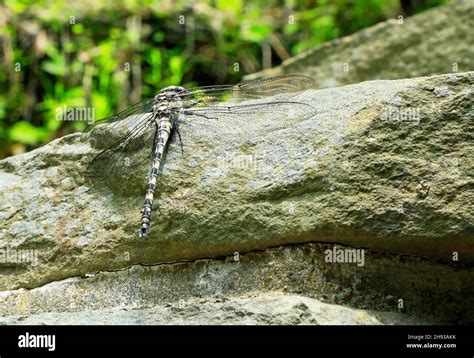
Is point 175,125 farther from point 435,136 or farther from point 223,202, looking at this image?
point 435,136

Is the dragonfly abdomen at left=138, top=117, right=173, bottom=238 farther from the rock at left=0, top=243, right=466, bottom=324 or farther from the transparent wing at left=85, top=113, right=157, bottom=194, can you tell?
the rock at left=0, top=243, right=466, bottom=324

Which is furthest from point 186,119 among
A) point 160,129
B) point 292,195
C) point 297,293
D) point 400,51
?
point 400,51

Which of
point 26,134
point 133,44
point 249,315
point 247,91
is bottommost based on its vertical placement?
point 249,315

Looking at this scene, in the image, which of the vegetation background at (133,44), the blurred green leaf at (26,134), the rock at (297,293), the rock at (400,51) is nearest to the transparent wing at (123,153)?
the rock at (297,293)

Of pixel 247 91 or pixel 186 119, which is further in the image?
pixel 247 91

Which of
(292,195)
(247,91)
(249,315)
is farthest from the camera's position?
(247,91)

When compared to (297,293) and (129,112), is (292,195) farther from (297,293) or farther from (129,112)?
(129,112)
